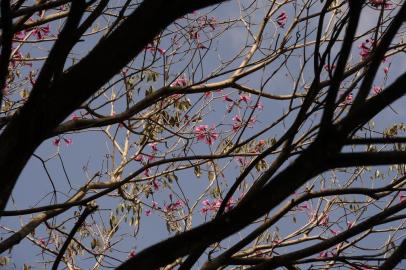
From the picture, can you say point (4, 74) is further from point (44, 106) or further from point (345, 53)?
point (345, 53)

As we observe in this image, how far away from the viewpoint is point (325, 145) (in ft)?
3.00

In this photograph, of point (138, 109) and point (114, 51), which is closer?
point (114, 51)

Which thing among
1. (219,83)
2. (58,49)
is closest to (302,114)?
(58,49)

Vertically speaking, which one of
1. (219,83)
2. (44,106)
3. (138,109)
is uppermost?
(219,83)

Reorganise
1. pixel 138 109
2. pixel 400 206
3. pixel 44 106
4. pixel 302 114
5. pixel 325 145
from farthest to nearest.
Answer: pixel 138 109 → pixel 400 206 → pixel 302 114 → pixel 44 106 → pixel 325 145

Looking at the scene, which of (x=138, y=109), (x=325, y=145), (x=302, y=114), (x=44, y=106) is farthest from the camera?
(x=138, y=109)

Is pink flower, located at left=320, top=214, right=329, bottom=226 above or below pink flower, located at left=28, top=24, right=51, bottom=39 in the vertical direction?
below

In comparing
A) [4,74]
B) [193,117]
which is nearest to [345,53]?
[4,74]

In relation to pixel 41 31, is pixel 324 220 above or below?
below

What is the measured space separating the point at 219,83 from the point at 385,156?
74.8 inches

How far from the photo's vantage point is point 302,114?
1.22 m

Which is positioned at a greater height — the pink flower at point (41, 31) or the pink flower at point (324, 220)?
the pink flower at point (41, 31)

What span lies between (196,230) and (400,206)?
66cm

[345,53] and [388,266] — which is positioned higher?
[345,53]
